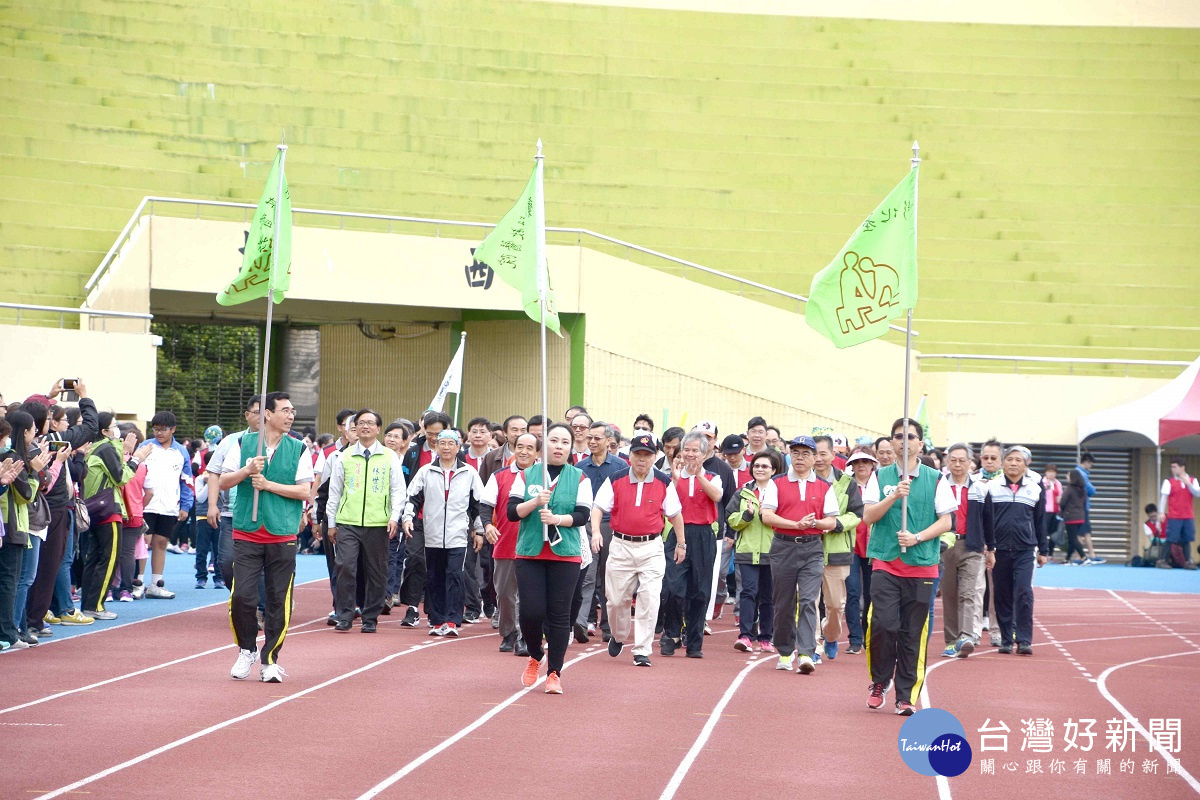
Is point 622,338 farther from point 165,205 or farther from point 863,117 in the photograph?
point 863,117

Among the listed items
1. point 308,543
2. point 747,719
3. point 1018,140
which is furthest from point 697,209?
point 747,719

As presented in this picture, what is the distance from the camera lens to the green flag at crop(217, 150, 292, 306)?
11.1m

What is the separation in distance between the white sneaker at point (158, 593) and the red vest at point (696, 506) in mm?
6583

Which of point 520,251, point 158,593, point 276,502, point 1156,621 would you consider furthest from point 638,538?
point 1156,621

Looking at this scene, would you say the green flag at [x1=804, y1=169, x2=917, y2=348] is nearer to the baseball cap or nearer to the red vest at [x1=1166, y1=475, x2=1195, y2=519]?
the baseball cap

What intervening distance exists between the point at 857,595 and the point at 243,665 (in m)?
5.53

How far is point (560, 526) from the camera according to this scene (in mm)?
10000

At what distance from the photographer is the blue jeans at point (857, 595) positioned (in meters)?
13.2

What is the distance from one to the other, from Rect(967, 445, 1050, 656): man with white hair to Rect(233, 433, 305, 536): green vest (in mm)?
6327

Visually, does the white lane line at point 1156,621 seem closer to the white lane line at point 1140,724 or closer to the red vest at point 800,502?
the white lane line at point 1140,724

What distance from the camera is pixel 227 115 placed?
28953 mm

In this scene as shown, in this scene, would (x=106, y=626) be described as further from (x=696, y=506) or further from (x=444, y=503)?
(x=696, y=506)

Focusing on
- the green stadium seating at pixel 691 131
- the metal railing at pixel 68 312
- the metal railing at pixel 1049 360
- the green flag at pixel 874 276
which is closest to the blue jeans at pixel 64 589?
the metal railing at pixel 68 312

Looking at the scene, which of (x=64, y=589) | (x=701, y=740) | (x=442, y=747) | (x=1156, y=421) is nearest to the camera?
(x=442, y=747)
